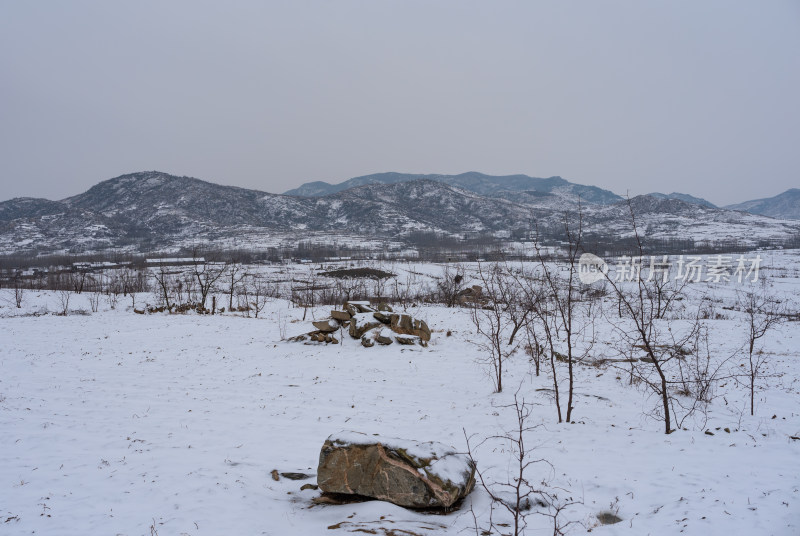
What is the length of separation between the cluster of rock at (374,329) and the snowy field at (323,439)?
0.83 metres

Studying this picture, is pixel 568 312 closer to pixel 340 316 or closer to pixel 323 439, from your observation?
pixel 323 439

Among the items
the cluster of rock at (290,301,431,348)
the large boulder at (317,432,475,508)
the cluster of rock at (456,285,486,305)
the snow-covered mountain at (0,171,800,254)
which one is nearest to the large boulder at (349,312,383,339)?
the cluster of rock at (290,301,431,348)

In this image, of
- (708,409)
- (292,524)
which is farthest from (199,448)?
(708,409)

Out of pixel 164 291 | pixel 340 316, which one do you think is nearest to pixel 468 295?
pixel 340 316

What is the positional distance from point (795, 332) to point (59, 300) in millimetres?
45628

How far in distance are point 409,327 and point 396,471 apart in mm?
10973

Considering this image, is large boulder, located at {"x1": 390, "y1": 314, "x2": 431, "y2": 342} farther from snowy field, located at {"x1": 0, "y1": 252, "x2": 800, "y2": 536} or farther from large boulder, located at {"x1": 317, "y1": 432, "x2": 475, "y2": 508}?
large boulder, located at {"x1": 317, "y1": 432, "x2": 475, "y2": 508}

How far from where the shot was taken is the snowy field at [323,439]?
4074 millimetres

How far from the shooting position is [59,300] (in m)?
28.4

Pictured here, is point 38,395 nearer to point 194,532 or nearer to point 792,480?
point 194,532

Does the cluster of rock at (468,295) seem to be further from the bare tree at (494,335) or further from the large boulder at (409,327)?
the large boulder at (409,327)

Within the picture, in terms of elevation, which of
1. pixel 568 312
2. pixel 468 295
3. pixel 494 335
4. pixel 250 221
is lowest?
pixel 468 295

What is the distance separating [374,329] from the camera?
15273 millimetres

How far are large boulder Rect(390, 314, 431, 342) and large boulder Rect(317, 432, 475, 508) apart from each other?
10.4 m
